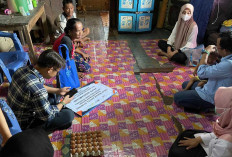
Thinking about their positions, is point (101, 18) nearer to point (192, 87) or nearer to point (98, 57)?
point (98, 57)

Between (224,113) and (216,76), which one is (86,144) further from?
(216,76)

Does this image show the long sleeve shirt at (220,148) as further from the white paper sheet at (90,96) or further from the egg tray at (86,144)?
the white paper sheet at (90,96)

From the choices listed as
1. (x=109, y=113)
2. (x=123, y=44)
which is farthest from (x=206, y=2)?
(x=109, y=113)

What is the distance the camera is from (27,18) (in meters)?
2.50

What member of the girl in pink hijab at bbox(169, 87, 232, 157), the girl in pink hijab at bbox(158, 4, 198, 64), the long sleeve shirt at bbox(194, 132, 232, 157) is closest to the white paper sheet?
the girl in pink hijab at bbox(169, 87, 232, 157)

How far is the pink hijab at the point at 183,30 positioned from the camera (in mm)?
2863

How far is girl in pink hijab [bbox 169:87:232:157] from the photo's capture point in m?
1.11

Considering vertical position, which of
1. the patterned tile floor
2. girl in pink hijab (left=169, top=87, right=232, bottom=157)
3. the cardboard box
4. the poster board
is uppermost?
the cardboard box

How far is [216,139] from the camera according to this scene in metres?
1.19

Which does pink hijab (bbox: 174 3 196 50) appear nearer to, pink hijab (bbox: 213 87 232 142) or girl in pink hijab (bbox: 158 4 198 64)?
girl in pink hijab (bbox: 158 4 198 64)

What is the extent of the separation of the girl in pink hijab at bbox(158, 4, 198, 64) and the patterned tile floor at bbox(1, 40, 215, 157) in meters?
0.23

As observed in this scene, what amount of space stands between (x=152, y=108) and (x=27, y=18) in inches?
81.5

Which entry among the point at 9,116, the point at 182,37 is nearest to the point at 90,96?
the point at 9,116

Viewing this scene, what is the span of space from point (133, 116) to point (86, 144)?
0.63 meters
